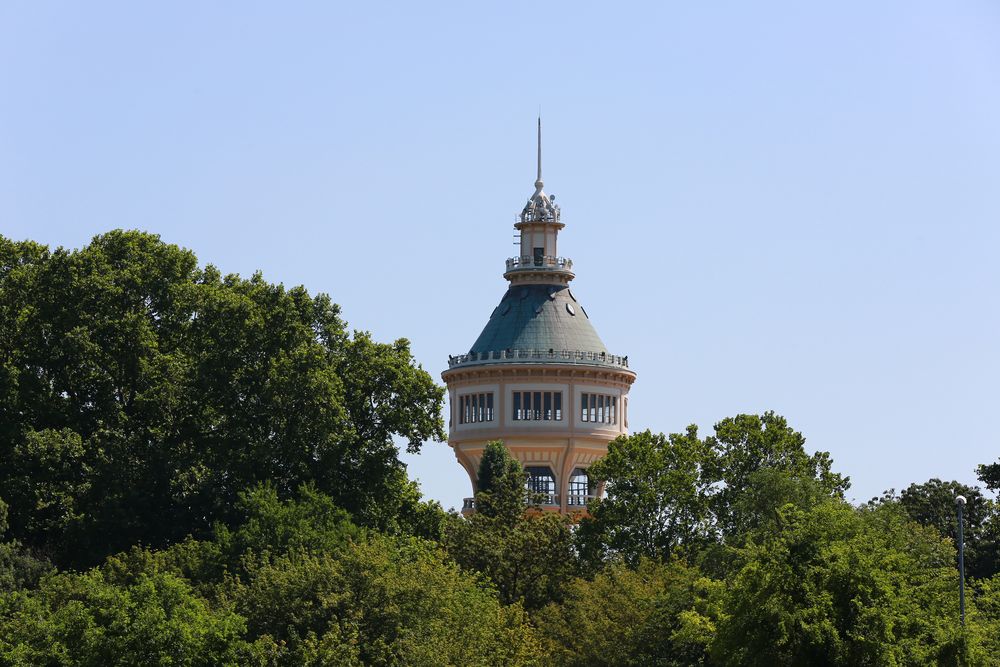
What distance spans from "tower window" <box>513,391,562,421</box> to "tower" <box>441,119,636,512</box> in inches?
2.2

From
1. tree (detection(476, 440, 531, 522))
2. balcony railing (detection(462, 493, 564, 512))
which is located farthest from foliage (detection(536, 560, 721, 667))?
balcony railing (detection(462, 493, 564, 512))

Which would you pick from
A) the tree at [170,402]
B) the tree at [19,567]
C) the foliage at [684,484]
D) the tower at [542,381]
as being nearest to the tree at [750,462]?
the foliage at [684,484]

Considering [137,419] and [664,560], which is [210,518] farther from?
[664,560]

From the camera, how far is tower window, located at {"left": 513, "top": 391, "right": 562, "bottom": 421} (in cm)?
12625

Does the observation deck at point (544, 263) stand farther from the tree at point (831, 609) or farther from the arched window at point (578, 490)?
the tree at point (831, 609)

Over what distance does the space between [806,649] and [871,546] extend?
14.7 feet

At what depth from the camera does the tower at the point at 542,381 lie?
12556 centimetres

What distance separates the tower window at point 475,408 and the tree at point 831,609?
2578 inches

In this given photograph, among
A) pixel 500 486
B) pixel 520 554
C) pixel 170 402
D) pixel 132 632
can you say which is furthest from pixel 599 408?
pixel 132 632

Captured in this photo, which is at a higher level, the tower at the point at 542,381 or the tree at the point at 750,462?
the tower at the point at 542,381

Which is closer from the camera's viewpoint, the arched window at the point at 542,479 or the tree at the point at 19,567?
the tree at the point at 19,567

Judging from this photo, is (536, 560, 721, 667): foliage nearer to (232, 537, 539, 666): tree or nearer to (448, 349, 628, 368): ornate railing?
(232, 537, 539, 666): tree

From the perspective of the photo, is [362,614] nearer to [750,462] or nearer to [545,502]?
[750,462]

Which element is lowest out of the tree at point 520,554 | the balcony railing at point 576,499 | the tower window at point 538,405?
the tree at point 520,554
